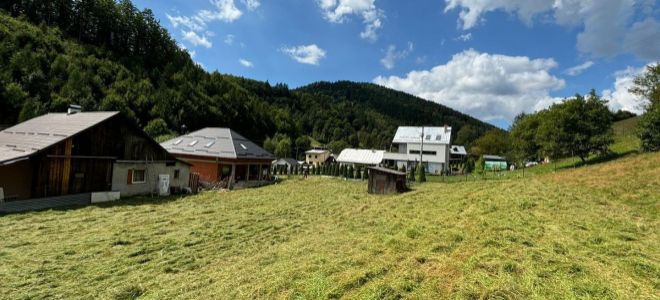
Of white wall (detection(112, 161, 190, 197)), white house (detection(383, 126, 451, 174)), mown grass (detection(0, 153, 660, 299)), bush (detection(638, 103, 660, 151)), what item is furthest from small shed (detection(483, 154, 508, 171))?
white wall (detection(112, 161, 190, 197))

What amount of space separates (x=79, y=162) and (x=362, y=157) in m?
40.5

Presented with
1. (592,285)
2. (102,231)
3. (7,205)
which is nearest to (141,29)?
(7,205)

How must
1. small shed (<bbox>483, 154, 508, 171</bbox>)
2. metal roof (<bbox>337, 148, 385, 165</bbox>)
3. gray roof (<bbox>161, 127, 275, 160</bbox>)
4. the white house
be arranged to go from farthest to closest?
metal roof (<bbox>337, 148, 385, 165</bbox>) → the white house → small shed (<bbox>483, 154, 508, 171</bbox>) → gray roof (<bbox>161, 127, 275, 160</bbox>)

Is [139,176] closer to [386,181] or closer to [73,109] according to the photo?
[73,109]

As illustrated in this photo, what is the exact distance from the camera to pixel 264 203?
1625cm

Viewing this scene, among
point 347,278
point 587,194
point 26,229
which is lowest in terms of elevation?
point 26,229

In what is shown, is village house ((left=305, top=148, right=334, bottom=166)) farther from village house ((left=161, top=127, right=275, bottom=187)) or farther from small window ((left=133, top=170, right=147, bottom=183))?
small window ((left=133, top=170, right=147, bottom=183))

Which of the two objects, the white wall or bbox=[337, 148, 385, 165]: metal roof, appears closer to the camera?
the white wall

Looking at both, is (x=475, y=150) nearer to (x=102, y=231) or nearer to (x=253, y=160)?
(x=253, y=160)

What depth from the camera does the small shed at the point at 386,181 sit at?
21.5 m

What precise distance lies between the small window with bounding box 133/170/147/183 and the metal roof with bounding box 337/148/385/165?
35.7m

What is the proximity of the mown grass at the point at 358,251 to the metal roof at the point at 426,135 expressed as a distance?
34.1 metres

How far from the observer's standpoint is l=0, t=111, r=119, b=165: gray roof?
14328 millimetres

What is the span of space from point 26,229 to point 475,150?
8082cm
